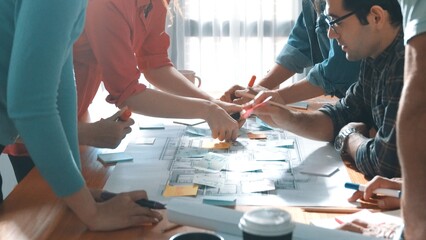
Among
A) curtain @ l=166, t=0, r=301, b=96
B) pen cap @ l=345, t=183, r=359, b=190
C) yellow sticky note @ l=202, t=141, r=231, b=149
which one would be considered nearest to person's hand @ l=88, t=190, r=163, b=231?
pen cap @ l=345, t=183, r=359, b=190

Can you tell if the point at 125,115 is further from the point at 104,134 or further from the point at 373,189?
the point at 373,189

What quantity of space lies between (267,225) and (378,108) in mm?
905

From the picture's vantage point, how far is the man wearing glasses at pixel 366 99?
1.40 meters

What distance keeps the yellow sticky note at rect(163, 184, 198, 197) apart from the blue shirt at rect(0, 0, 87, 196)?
22cm

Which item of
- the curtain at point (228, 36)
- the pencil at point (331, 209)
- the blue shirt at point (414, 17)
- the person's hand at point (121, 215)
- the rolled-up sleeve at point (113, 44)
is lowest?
the curtain at point (228, 36)

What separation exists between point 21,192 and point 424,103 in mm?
833

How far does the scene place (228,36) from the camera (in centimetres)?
341

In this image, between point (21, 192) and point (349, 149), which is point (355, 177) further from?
point (21, 192)

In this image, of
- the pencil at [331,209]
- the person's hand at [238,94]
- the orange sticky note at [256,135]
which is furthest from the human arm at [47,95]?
the person's hand at [238,94]

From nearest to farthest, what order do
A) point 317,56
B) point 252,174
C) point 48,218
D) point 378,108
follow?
point 48,218, point 252,174, point 378,108, point 317,56

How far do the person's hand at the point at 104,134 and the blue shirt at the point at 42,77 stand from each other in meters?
0.49

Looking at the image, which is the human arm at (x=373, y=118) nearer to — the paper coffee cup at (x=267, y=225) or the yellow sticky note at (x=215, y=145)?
the yellow sticky note at (x=215, y=145)

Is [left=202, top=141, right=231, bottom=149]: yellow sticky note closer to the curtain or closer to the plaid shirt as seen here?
the plaid shirt

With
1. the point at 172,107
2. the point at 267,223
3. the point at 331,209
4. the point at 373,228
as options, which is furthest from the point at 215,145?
the point at 267,223
